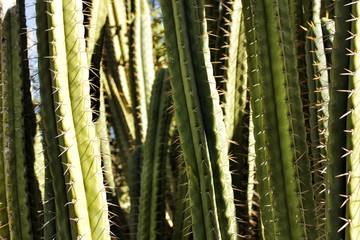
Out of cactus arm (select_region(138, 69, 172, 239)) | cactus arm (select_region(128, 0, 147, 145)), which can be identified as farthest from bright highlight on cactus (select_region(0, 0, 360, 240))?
cactus arm (select_region(128, 0, 147, 145))

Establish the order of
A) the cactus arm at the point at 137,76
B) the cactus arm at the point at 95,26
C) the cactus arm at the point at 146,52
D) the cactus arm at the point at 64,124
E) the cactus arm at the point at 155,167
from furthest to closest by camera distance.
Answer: the cactus arm at the point at 146,52
the cactus arm at the point at 137,76
the cactus arm at the point at 155,167
the cactus arm at the point at 95,26
the cactus arm at the point at 64,124

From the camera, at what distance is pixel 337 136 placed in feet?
7.60

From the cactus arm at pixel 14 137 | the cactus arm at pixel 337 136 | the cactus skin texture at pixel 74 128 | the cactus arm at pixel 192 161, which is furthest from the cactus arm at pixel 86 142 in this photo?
the cactus arm at pixel 337 136

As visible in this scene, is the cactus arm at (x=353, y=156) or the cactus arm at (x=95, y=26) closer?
the cactus arm at (x=353, y=156)

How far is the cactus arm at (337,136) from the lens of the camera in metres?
2.29

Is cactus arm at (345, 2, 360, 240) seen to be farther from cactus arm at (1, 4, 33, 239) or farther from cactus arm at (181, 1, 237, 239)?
cactus arm at (1, 4, 33, 239)

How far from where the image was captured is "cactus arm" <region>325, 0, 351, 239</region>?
2.29 meters

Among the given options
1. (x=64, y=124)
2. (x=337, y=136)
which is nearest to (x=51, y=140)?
(x=64, y=124)

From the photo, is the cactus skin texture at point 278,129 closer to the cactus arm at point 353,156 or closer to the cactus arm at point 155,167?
the cactus arm at point 353,156

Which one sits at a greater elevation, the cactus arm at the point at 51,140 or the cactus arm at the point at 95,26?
the cactus arm at the point at 95,26

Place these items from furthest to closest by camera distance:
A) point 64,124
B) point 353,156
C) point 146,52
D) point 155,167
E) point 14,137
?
point 146,52 < point 155,167 < point 14,137 < point 64,124 < point 353,156

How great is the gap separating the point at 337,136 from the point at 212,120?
63cm

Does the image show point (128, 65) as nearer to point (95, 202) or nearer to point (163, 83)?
point (163, 83)

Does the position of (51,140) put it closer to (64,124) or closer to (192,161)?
(64,124)
